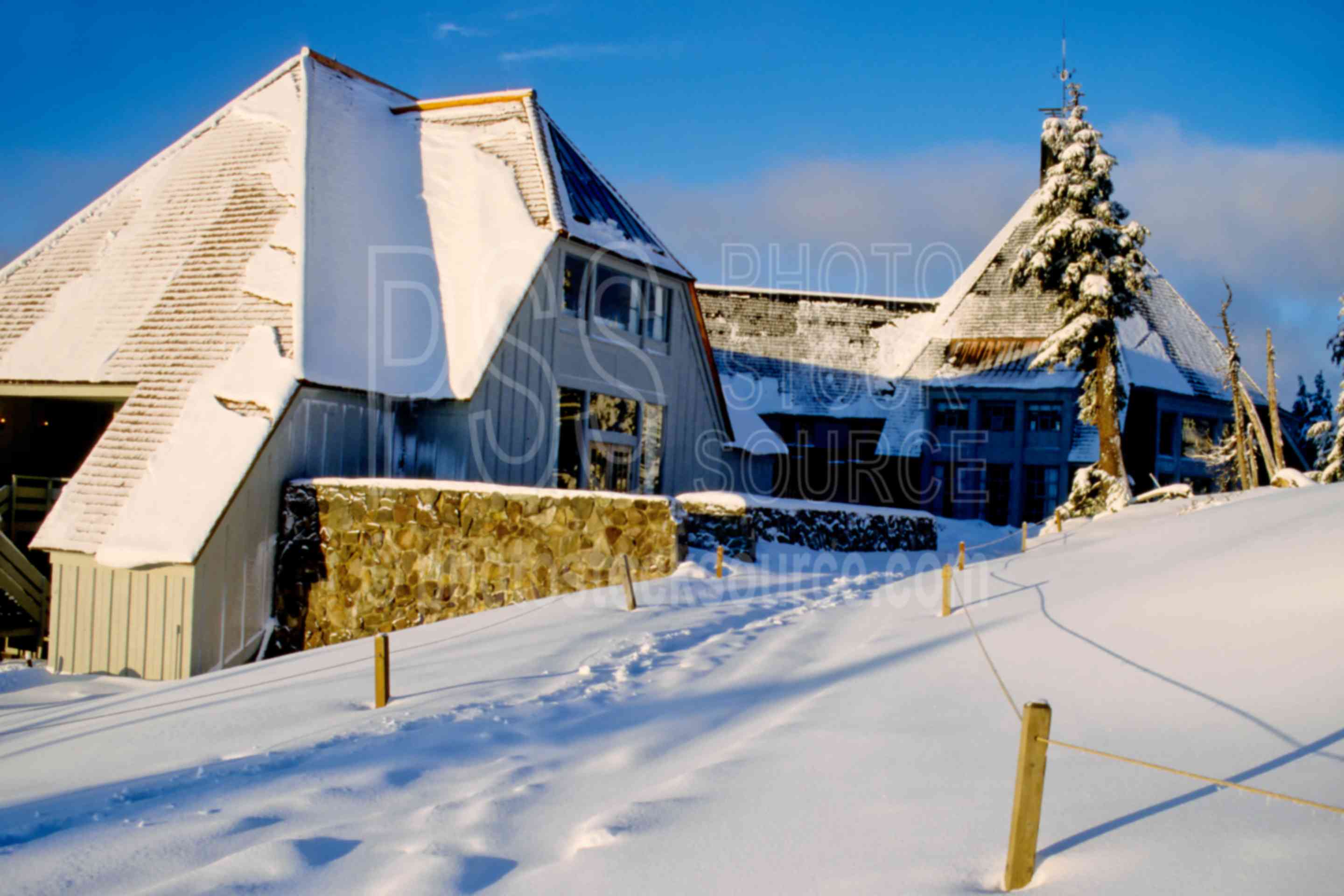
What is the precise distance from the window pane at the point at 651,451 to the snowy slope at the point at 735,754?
7970mm

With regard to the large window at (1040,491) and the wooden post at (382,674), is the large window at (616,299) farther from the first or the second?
the large window at (1040,491)

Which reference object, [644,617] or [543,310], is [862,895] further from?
[543,310]

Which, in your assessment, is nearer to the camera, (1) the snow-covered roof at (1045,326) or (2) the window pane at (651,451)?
(2) the window pane at (651,451)

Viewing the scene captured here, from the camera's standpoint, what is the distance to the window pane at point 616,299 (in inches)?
683

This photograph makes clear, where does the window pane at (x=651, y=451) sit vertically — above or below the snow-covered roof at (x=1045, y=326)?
below

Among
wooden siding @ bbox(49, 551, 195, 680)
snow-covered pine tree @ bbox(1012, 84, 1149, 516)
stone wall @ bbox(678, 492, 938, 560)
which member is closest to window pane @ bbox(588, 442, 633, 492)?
stone wall @ bbox(678, 492, 938, 560)

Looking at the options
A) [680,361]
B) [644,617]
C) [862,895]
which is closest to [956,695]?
[862,895]

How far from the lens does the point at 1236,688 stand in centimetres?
623

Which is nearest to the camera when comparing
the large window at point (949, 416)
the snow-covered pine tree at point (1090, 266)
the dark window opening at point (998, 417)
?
the snow-covered pine tree at point (1090, 266)

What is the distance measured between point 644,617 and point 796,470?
2295 centimetres

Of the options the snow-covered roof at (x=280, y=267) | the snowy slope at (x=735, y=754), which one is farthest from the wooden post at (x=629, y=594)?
the snow-covered roof at (x=280, y=267)

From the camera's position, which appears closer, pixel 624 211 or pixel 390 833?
pixel 390 833

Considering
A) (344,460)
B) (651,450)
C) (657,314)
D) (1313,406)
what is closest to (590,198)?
(657,314)

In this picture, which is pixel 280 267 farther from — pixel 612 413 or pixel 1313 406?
pixel 1313 406
